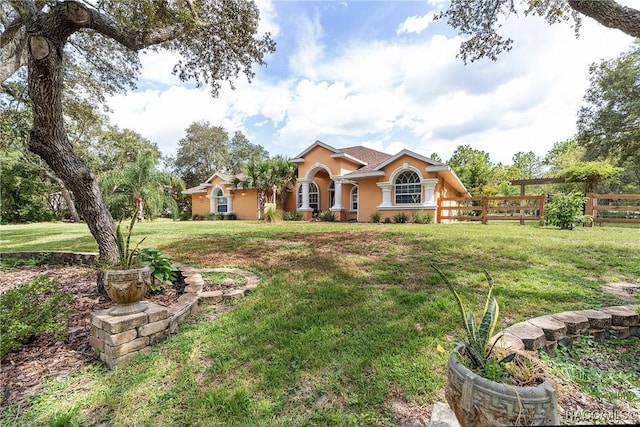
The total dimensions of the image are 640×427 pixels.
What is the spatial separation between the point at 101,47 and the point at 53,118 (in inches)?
246

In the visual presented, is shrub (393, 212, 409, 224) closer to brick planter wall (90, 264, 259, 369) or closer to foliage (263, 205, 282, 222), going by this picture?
foliage (263, 205, 282, 222)

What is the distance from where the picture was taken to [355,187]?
18328mm

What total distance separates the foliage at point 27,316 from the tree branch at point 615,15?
296 inches

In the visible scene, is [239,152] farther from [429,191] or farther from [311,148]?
[429,191]

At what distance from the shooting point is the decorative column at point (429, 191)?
1364cm

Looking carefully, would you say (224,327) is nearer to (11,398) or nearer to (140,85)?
(11,398)

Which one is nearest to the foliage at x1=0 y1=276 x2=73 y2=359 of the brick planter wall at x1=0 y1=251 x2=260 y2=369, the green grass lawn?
the brick planter wall at x1=0 y1=251 x2=260 y2=369

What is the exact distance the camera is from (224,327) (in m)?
2.98

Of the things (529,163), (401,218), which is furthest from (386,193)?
(529,163)

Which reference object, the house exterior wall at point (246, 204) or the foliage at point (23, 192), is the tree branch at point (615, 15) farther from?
the foliage at point (23, 192)

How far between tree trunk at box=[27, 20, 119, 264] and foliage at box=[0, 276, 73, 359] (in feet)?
3.36

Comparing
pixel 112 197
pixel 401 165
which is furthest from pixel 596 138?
pixel 112 197

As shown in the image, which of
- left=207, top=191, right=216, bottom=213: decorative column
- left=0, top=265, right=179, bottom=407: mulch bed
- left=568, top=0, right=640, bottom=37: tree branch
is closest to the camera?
left=0, top=265, right=179, bottom=407: mulch bed

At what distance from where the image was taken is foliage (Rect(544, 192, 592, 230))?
9.61 metres
